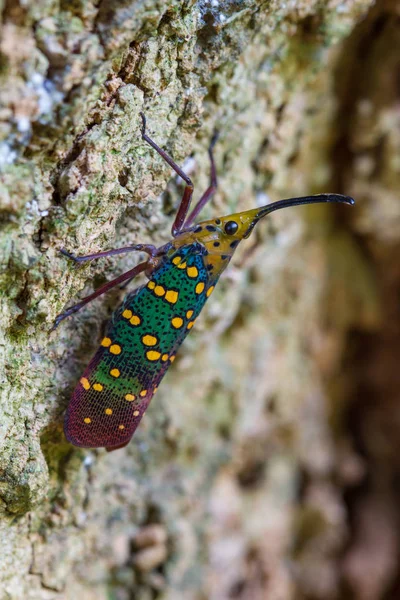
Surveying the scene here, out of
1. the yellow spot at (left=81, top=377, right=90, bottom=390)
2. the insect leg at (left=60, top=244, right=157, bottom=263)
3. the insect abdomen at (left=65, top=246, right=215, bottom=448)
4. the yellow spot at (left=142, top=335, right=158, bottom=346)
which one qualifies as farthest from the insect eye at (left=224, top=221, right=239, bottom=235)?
the yellow spot at (left=81, top=377, right=90, bottom=390)

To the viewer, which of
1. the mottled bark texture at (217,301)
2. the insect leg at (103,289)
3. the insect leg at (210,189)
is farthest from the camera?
the insect leg at (210,189)

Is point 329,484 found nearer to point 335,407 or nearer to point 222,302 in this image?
point 335,407

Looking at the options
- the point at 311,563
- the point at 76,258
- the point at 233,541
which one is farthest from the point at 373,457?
the point at 76,258

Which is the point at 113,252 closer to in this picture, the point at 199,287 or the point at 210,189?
the point at 199,287

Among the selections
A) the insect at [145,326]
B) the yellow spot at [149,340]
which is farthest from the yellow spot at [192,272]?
the yellow spot at [149,340]

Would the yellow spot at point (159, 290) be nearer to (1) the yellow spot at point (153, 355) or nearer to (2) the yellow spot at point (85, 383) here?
(1) the yellow spot at point (153, 355)

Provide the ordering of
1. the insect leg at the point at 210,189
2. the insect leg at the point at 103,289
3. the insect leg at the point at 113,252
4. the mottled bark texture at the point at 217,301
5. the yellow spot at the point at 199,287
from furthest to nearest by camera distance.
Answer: the insect leg at the point at 210,189 → the yellow spot at the point at 199,287 → the insect leg at the point at 103,289 → the insect leg at the point at 113,252 → the mottled bark texture at the point at 217,301

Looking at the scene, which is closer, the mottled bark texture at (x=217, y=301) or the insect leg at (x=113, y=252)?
the mottled bark texture at (x=217, y=301)

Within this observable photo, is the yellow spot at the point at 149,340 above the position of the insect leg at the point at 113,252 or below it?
below
